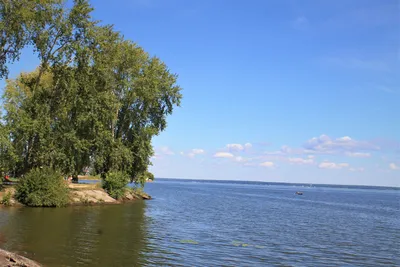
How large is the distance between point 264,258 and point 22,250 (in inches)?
480

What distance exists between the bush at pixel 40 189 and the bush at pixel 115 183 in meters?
10.4

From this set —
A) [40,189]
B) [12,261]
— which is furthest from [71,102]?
[12,261]

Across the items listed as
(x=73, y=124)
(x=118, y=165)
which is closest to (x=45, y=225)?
(x=73, y=124)

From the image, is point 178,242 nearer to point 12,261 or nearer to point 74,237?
point 74,237

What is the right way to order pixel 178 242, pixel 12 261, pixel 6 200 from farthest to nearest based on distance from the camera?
1. pixel 6 200
2. pixel 178 242
3. pixel 12 261

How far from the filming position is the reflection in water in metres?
16.8

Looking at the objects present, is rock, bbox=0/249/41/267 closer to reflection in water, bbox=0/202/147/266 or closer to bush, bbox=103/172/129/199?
reflection in water, bbox=0/202/147/266

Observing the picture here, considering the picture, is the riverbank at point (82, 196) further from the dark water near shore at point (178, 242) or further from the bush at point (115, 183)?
the dark water near shore at point (178, 242)

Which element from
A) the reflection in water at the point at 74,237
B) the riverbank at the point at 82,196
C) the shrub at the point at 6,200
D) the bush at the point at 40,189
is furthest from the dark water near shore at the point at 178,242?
the riverbank at the point at 82,196

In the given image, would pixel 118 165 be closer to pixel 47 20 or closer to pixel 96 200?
pixel 96 200

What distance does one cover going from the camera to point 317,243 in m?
24.9

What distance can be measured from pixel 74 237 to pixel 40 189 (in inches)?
658

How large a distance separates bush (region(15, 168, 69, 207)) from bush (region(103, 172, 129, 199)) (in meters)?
10.4

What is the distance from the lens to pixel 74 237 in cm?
2166
